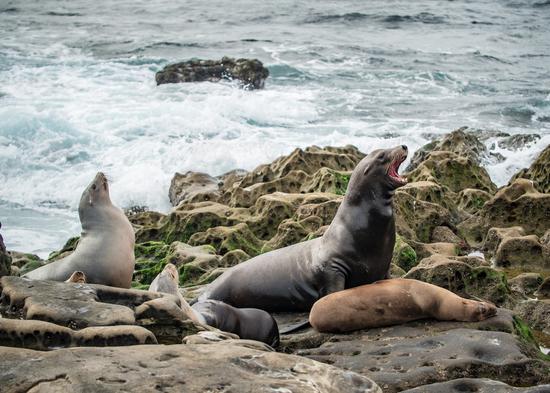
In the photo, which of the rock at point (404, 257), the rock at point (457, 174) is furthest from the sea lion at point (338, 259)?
the rock at point (457, 174)

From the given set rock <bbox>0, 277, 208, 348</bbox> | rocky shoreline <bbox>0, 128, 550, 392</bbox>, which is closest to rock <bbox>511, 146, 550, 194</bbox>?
rocky shoreline <bbox>0, 128, 550, 392</bbox>

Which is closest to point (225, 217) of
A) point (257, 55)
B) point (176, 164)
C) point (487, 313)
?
point (487, 313)

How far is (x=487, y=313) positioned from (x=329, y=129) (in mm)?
15396

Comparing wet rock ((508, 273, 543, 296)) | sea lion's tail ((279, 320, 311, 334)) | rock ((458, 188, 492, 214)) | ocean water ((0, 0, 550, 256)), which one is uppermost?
sea lion's tail ((279, 320, 311, 334))

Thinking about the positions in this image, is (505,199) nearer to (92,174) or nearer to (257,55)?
(92,174)

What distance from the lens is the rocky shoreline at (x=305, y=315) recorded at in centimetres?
411

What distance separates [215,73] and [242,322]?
69.1 feet

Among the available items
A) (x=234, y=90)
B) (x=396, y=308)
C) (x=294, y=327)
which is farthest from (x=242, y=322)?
(x=234, y=90)

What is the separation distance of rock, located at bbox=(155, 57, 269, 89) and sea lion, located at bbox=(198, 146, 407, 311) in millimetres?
19192

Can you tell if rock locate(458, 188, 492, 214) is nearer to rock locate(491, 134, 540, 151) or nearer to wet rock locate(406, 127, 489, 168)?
wet rock locate(406, 127, 489, 168)

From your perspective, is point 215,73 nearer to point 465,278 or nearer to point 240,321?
point 465,278

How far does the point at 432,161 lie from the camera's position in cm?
1293

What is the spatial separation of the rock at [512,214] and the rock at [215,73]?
16.5m

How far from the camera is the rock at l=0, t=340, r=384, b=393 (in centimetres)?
378
